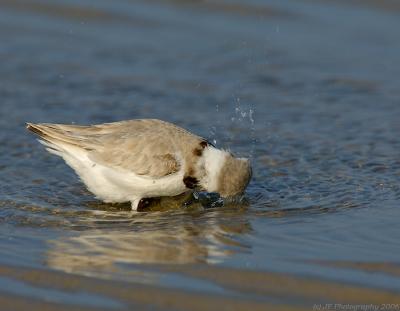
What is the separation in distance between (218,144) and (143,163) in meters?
1.81

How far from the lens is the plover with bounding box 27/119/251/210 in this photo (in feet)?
25.7

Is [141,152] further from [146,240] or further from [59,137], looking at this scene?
[146,240]

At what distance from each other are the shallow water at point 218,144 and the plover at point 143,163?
0.18m

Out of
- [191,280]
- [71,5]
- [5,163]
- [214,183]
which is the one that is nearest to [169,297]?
[191,280]

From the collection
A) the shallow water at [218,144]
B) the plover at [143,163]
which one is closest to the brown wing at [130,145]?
the plover at [143,163]

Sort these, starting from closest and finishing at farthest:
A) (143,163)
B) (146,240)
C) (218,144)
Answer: (146,240) < (143,163) < (218,144)

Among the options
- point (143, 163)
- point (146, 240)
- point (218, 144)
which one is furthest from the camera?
point (218, 144)

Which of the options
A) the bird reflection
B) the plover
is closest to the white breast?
the plover

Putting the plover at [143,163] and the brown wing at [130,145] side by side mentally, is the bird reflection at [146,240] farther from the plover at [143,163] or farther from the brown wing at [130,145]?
the brown wing at [130,145]

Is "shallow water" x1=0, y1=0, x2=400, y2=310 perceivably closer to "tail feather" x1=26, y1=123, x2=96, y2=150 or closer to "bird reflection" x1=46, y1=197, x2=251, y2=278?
"bird reflection" x1=46, y1=197, x2=251, y2=278

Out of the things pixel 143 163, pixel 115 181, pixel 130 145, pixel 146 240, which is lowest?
pixel 146 240

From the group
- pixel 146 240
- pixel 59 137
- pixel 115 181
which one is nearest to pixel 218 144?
pixel 115 181

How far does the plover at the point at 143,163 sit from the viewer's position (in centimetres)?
783

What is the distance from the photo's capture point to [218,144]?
9523mm
